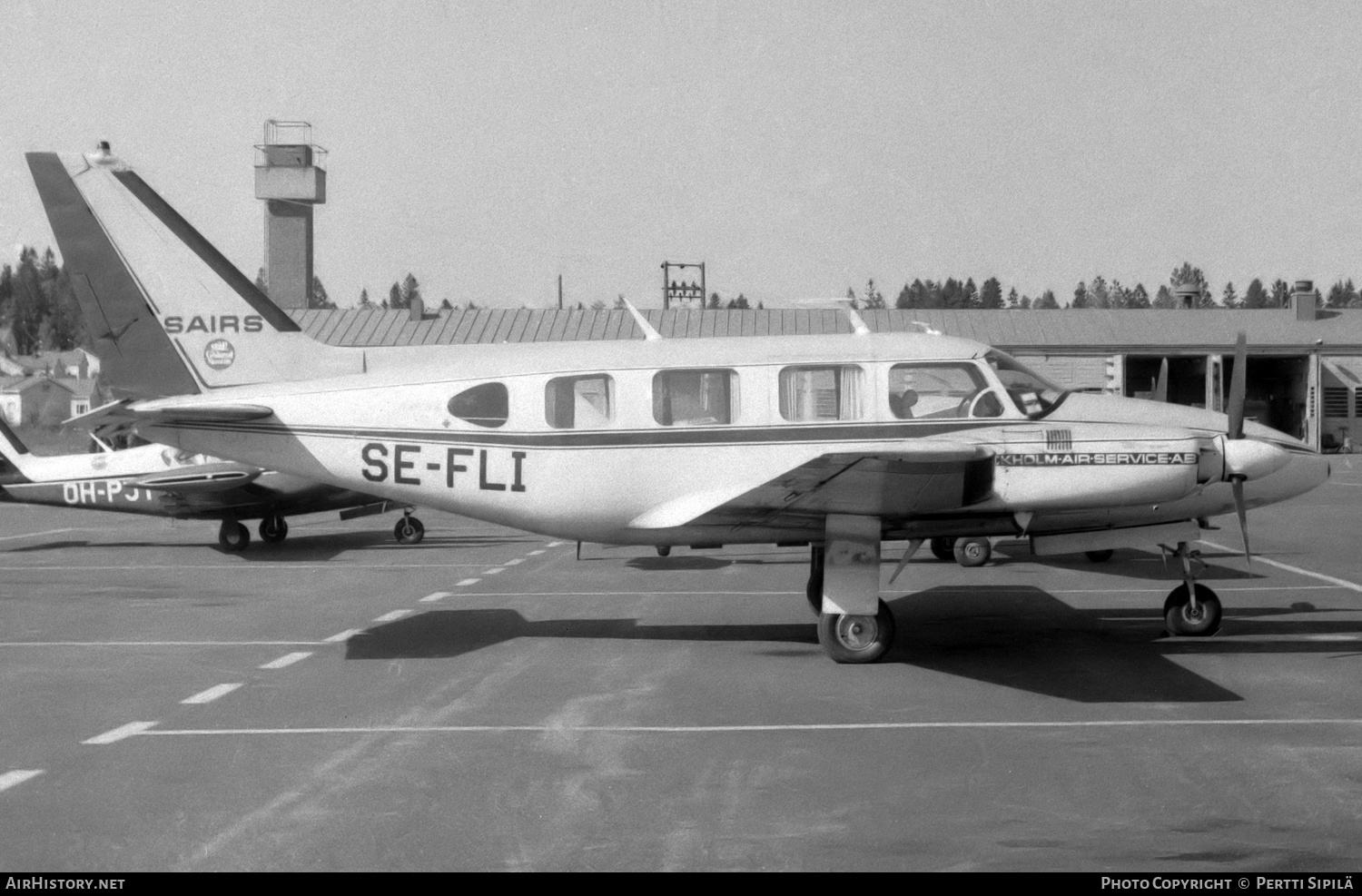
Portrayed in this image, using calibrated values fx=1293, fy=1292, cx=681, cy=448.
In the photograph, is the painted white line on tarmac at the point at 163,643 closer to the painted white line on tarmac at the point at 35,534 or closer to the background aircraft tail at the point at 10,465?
the background aircraft tail at the point at 10,465

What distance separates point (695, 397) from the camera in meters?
11.4

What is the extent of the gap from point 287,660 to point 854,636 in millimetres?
4822

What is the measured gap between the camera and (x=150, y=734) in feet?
27.2

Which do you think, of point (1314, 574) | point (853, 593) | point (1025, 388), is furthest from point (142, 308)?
point (1314, 574)

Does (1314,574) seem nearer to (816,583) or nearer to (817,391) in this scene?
(816,583)

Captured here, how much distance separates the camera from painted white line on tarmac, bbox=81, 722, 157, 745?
8.14 m

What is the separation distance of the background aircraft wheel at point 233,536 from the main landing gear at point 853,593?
41.2ft

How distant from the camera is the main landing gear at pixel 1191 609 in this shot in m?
11.5

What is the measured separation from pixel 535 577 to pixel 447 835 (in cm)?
1086

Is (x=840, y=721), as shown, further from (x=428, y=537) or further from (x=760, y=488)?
(x=428, y=537)

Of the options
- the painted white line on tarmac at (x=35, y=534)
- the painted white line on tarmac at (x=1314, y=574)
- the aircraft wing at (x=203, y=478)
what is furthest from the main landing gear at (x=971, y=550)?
the painted white line on tarmac at (x=35, y=534)

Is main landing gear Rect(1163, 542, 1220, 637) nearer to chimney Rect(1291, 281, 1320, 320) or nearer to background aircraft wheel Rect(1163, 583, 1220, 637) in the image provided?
background aircraft wheel Rect(1163, 583, 1220, 637)

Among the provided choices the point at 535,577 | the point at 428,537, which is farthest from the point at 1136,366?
the point at 535,577

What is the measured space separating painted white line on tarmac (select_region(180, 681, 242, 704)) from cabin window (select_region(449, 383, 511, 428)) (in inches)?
118
